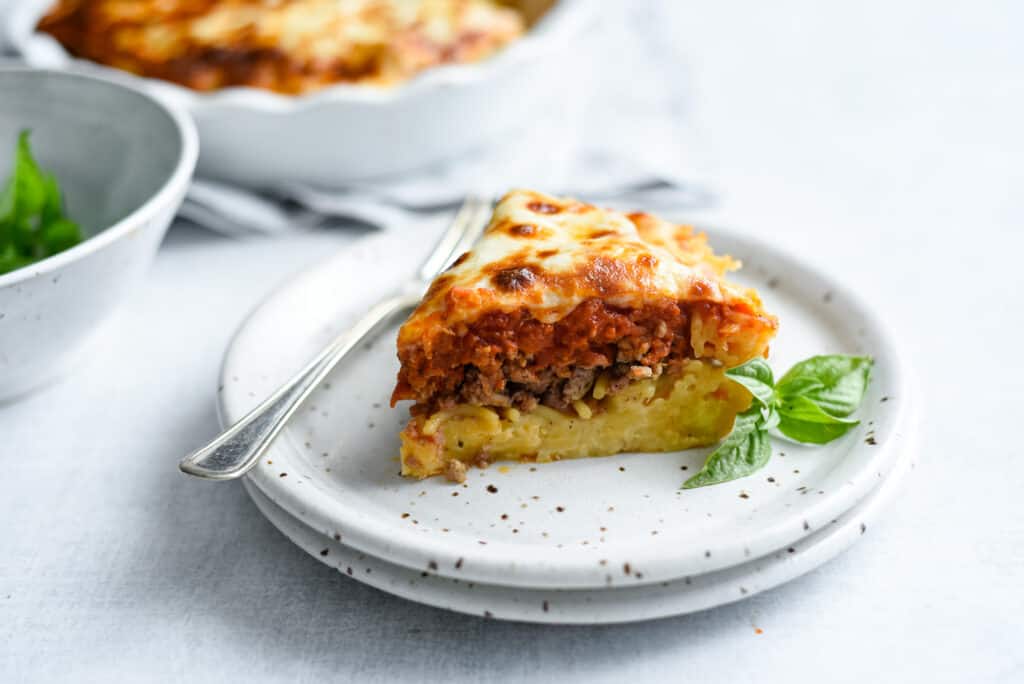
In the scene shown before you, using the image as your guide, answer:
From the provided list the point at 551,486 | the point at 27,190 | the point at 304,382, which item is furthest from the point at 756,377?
the point at 27,190

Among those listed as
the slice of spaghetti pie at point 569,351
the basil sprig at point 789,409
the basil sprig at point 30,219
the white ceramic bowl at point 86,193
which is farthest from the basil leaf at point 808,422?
the basil sprig at point 30,219

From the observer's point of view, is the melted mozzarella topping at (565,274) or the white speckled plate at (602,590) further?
the melted mozzarella topping at (565,274)

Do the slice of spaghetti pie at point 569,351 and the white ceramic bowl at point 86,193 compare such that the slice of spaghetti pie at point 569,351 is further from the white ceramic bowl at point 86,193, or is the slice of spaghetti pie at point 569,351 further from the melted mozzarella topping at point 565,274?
the white ceramic bowl at point 86,193

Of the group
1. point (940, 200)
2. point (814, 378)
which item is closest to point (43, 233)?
point (814, 378)

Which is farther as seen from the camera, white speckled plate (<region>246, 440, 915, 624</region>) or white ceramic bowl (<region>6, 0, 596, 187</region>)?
white ceramic bowl (<region>6, 0, 596, 187</region>)

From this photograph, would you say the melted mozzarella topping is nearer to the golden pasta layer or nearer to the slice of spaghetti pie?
the slice of spaghetti pie

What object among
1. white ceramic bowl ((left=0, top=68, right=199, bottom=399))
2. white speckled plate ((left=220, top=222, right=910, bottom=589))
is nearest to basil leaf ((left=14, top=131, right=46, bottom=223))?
white ceramic bowl ((left=0, top=68, right=199, bottom=399))
